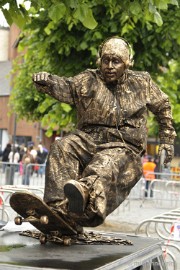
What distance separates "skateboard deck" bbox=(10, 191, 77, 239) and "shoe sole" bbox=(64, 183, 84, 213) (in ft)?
0.59

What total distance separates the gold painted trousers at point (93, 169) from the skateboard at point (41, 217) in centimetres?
16

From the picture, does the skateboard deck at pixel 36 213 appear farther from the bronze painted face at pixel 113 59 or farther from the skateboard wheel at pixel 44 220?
the bronze painted face at pixel 113 59

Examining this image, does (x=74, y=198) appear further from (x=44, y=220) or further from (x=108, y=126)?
(x=108, y=126)

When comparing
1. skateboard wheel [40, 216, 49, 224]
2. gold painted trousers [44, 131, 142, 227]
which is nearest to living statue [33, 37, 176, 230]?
gold painted trousers [44, 131, 142, 227]

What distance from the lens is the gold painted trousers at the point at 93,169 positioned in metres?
4.71

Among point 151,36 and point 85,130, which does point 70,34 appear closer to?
point 151,36

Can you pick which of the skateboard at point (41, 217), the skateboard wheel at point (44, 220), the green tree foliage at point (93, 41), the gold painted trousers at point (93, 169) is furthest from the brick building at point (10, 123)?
the skateboard wheel at point (44, 220)

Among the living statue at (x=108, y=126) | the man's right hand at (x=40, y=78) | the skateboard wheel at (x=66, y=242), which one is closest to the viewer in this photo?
the skateboard wheel at (x=66, y=242)

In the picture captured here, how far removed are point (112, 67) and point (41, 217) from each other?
1340 millimetres

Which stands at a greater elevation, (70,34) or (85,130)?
(70,34)

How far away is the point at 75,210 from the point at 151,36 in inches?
295

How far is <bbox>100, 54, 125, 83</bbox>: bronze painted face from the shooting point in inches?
204

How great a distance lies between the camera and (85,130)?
527 centimetres

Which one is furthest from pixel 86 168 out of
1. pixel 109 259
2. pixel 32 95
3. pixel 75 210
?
pixel 32 95
